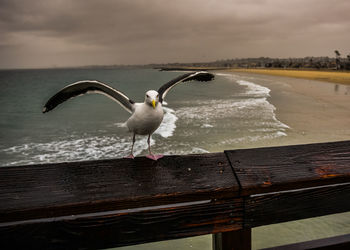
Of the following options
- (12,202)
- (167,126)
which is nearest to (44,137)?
(167,126)

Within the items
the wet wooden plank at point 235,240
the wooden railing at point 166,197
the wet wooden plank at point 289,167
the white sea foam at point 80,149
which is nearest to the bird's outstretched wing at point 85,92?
the wooden railing at point 166,197

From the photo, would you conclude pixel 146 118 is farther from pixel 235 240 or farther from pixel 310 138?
pixel 310 138

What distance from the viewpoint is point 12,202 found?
1.07 meters

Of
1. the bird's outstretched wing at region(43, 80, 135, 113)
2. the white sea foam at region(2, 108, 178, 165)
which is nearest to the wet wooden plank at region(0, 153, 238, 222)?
the bird's outstretched wing at region(43, 80, 135, 113)

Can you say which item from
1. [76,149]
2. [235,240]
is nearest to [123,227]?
[235,240]

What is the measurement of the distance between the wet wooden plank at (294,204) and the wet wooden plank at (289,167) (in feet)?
0.14

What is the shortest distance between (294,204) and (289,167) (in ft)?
0.58

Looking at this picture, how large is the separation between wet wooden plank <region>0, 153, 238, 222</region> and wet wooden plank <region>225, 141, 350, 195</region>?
0.26 ft

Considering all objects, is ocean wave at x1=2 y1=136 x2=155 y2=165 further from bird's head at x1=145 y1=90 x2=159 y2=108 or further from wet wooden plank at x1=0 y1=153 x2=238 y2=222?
wet wooden plank at x1=0 y1=153 x2=238 y2=222

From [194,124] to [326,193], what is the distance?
1475 cm

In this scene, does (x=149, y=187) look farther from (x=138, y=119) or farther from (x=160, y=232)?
(x=138, y=119)

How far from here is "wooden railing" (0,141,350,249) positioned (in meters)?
1.10

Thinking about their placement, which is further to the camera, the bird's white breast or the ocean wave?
the ocean wave

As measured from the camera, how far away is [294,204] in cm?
134
